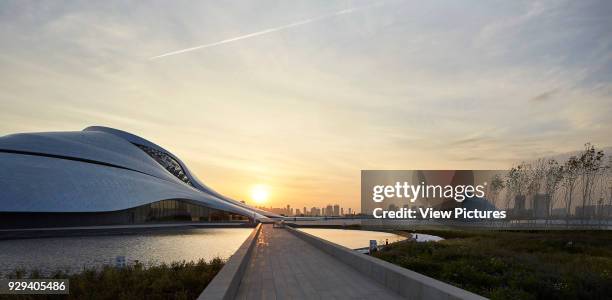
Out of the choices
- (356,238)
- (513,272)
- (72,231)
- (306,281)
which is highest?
(306,281)

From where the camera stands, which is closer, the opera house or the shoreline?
the shoreline

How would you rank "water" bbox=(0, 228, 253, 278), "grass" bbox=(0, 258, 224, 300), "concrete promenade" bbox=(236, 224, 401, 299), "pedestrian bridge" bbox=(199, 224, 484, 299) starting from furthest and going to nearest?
"water" bbox=(0, 228, 253, 278) < "grass" bbox=(0, 258, 224, 300) < "concrete promenade" bbox=(236, 224, 401, 299) < "pedestrian bridge" bbox=(199, 224, 484, 299)

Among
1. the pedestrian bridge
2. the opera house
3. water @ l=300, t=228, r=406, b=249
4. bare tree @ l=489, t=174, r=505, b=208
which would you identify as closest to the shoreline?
the opera house

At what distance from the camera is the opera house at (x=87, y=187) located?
4262 cm

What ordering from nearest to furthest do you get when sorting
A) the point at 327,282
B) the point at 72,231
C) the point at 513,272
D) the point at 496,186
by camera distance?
1. the point at 327,282
2. the point at 513,272
3. the point at 72,231
4. the point at 496,186

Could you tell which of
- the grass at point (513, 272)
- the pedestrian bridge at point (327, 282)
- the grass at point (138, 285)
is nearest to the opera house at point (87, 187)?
the grass at point (138, 285)

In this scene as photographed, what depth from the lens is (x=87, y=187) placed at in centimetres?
4759

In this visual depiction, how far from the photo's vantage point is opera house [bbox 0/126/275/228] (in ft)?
140

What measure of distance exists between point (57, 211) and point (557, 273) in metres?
43.2

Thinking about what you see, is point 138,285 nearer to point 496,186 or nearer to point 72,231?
point 72,231

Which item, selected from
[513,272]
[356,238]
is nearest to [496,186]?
[356,238]

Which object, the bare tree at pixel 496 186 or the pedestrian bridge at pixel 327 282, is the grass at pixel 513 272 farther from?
the bare tree at pixel 496 186

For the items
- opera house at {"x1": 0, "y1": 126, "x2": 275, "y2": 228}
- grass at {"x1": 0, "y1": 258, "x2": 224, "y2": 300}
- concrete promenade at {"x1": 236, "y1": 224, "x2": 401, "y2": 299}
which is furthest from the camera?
opera house at {"x1": 0, "y1": 126, "x2": 275, "y2": 228}

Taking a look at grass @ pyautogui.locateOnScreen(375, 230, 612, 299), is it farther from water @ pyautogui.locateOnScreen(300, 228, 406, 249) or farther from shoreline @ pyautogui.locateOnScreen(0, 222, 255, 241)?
shoreline @ pyautogui.locateOnScreen(0, 222, 255, 241)
